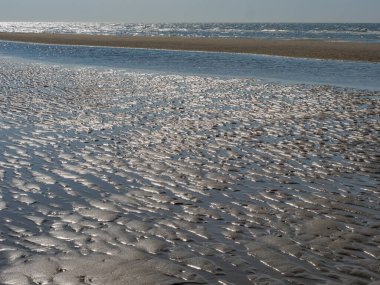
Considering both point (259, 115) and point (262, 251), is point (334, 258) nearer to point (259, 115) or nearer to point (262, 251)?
point (262, 251)

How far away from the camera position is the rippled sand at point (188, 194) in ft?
19.1

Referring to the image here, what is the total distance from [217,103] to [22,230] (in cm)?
1214

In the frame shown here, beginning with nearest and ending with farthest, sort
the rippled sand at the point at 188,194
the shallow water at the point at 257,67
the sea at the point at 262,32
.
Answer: the rippled sand at the point at 188,194
the shallow water at the point at 257,67
the sea at the point at 262,32

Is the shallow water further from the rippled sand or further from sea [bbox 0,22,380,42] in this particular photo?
sea [bbox 0,22,380,42]

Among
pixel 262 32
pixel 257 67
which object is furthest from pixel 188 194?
pixel 262 32

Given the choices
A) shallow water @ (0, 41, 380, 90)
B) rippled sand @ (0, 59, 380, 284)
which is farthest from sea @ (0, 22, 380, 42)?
rippled sand @ (0, 59, 380, 284)

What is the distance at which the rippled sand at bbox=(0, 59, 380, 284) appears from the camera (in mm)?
5812

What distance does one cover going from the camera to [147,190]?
855 centimetres

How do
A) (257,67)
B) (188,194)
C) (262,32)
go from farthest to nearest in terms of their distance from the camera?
(262,32) < (257,67) < (188,194)

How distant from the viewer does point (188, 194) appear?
8391 millimetres

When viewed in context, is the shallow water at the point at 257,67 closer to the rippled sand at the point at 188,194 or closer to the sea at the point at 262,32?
the rippled sand at the point at 188,194

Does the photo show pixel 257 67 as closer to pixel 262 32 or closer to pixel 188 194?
pixel 188 194

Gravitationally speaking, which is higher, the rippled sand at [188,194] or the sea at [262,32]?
the sea at [262,32]

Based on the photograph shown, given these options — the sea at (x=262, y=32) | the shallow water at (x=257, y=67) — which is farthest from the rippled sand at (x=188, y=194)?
the sea at (x=262, y=32)
